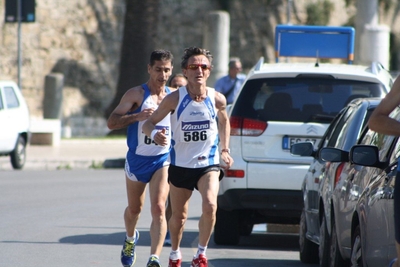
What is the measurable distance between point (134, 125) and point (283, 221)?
3.30 meters

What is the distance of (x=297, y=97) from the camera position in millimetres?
10977

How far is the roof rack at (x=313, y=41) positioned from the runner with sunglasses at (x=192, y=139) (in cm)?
773

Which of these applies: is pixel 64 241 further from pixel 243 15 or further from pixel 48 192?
pixel 243 15

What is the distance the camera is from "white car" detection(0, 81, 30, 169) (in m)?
20.6

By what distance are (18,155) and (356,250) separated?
575 inches

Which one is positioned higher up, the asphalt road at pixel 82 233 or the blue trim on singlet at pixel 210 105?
the blue trim on singlet at pixel 210 105

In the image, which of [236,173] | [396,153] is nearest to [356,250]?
[396,153]

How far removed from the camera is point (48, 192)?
1664 centimetres

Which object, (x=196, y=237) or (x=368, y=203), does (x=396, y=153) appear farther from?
(x=196, y=237)

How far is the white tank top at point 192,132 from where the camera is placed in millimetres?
8664

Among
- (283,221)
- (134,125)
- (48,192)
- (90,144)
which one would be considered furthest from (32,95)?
(134,125)

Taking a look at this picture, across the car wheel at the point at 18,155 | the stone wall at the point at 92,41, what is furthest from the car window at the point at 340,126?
the stone wall at the point at 92,41

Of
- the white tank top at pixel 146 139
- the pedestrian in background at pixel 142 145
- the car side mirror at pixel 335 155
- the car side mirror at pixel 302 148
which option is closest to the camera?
the car side mirror at pixel 335 155

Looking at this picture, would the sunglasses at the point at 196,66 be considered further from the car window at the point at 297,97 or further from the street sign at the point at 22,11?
the street sign at the point at 22,11
